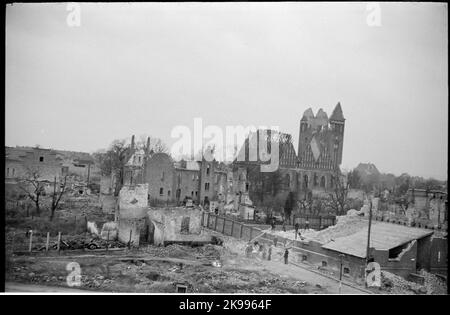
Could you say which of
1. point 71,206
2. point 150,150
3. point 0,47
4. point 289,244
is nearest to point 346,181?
point 289,244

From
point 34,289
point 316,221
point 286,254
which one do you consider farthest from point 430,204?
point 34,289

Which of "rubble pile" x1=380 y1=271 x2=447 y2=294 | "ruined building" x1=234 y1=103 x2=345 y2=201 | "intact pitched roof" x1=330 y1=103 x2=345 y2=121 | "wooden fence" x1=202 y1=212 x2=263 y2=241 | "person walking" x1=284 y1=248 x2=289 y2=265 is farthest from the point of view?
"wooden fence" x1=202 y1=212 x2=263 y2=241

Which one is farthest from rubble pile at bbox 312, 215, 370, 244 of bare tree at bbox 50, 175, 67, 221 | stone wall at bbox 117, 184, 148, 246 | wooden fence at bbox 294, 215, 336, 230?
bare tree at bbox 50, 175, 67, 221

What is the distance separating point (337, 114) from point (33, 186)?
4.23 m

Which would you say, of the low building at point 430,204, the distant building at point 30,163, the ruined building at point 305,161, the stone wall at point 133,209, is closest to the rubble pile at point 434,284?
the low building at point 430,204

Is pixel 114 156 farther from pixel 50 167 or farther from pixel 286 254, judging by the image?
pixel 286 254

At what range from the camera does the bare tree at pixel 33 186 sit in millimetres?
5566

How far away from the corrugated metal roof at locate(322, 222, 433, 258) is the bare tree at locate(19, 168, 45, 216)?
4021 millimetres

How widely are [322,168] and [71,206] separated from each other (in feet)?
11.5

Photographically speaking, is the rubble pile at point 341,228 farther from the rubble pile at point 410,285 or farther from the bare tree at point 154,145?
the bare tree at point 154,145

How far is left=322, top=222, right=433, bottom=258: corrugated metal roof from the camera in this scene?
534cm

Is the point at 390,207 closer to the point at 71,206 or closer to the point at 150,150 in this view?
the point at 150,150

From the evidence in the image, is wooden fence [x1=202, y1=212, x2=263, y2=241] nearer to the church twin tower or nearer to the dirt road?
the church twin tower

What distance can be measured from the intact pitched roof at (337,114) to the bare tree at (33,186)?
4.06m
